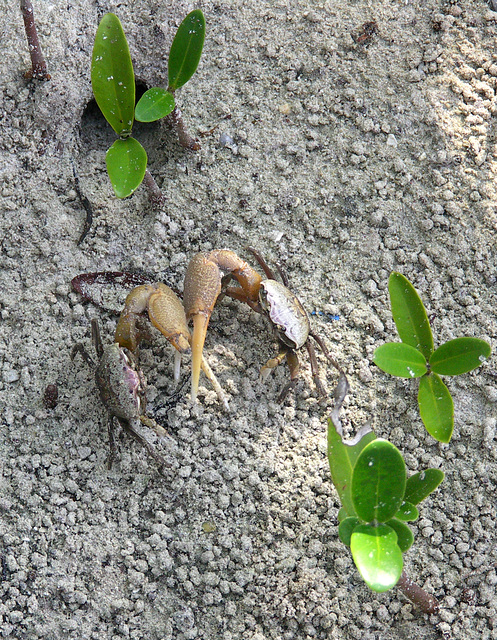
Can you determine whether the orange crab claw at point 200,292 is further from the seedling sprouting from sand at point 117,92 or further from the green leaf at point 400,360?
the green leaf at point 400,360

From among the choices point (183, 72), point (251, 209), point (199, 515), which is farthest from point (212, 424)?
point (183, 72)

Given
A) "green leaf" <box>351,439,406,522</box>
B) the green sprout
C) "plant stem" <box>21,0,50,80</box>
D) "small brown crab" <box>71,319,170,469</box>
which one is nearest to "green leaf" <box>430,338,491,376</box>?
the green sprout

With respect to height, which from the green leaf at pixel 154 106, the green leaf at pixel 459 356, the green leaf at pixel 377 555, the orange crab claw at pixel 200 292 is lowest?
the orange crab claw at pixel 200 292

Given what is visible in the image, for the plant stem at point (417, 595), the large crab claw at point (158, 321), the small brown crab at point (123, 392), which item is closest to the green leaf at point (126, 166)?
the large crab claw at point (158, 321)

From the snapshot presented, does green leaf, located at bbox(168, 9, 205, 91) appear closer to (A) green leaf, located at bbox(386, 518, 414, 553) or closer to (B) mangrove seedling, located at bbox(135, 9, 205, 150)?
(B) mangrove seedling, located at bbox(135, 9, 205, 150)

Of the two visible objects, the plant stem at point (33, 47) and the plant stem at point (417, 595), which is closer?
the plant stem at point (417, 595)

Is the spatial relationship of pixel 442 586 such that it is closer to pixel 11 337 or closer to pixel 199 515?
pixel 199 515
